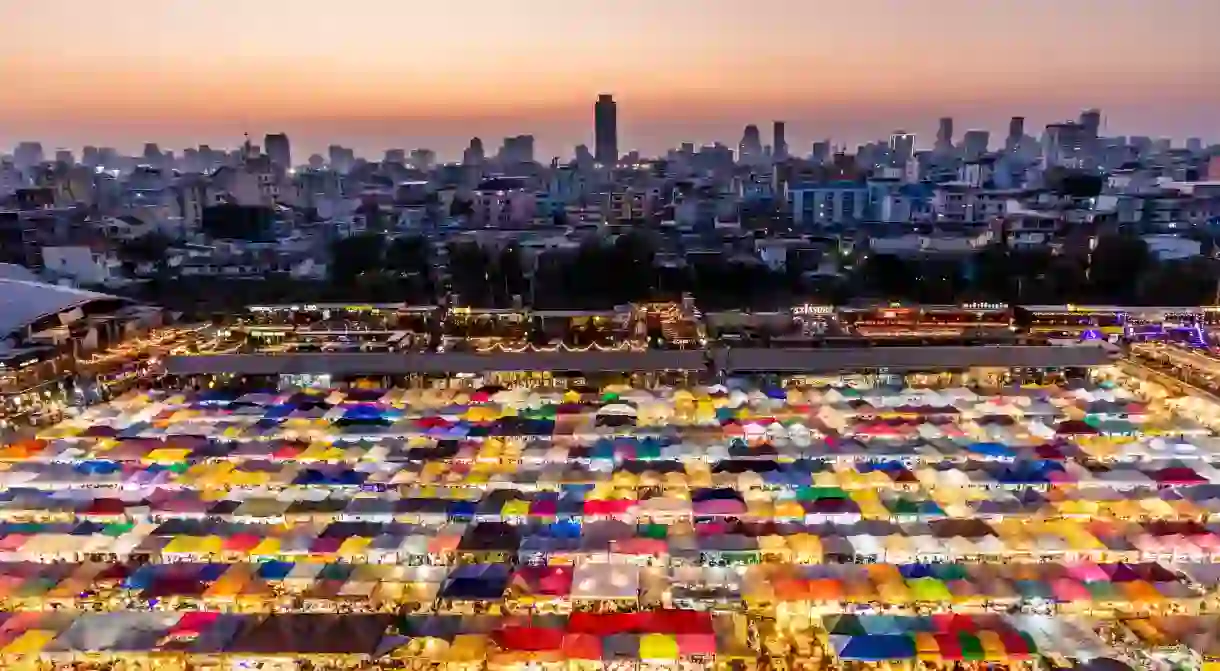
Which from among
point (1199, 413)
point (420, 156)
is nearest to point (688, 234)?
point (1199, 413)

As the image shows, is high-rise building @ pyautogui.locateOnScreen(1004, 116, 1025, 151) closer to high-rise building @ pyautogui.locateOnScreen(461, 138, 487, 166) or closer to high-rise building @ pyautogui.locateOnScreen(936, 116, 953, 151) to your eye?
high-rise building @ pyautogui.locateOnScreen(936, 116, 953, 151)

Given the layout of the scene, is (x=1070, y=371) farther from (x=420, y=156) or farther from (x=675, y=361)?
(x=420, y=156)

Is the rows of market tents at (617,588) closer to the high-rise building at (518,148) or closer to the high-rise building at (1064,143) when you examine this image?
the high-rise building at (1064,143)

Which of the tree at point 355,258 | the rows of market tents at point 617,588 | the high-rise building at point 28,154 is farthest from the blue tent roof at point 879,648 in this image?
the high-rise building at point 28,154

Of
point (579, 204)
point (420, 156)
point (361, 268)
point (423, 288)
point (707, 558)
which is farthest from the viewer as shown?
point (420, 156)

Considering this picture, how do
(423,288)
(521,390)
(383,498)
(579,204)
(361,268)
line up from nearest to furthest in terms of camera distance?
(383,498) < (521,390) < (423,288) < (361,268) < (579,204)

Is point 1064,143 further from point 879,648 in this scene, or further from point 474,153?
point 879,648
